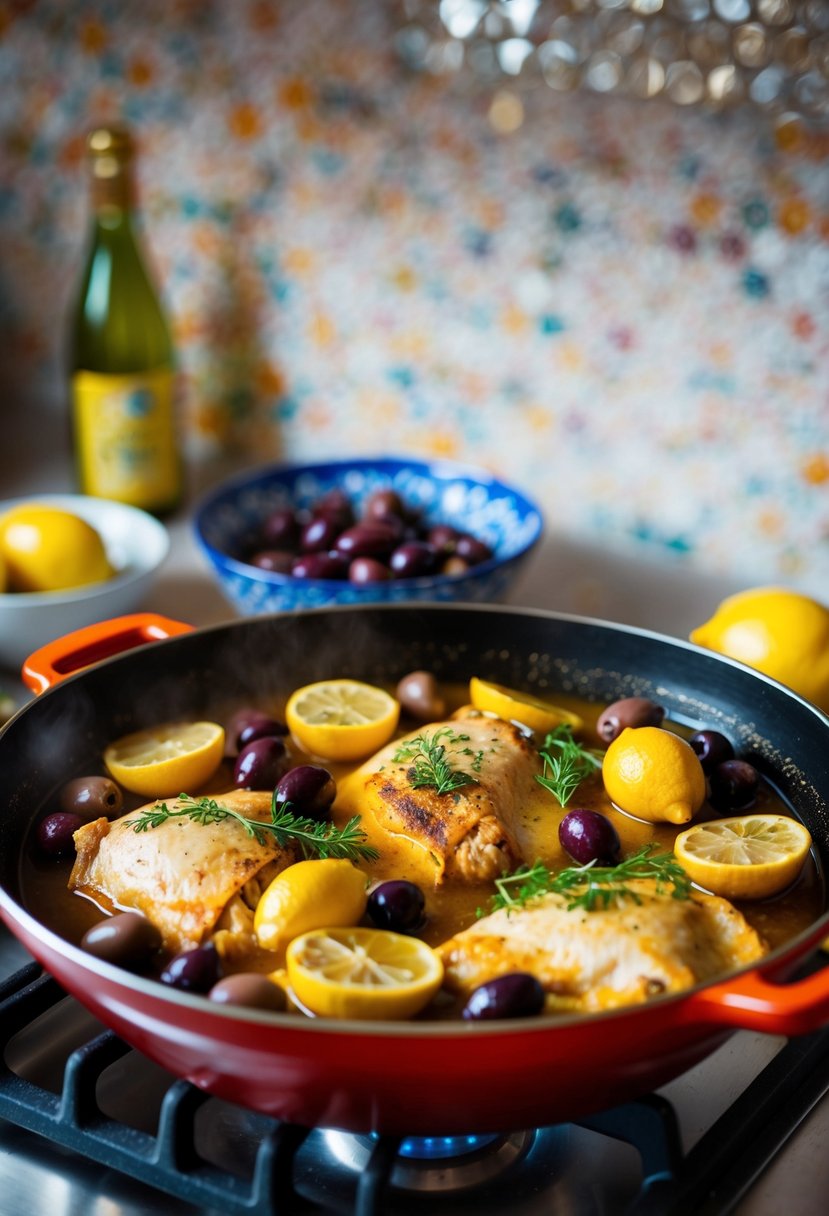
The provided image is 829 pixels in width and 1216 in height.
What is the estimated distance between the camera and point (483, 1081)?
80 centimetres

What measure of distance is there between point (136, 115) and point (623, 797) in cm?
160

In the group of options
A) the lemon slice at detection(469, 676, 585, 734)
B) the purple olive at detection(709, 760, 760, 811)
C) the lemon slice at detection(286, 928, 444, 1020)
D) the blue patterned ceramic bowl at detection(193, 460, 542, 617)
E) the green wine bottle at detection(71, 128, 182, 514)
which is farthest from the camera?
the green wine bottle at detection(71, 128, 182, 514)

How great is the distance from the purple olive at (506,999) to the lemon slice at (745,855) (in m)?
0.24

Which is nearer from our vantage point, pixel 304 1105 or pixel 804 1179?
pixel 304 1105

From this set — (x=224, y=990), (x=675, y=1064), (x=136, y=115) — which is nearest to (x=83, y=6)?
(x=136, y=115)

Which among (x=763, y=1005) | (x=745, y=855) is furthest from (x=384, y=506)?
(x=763, y=1005)

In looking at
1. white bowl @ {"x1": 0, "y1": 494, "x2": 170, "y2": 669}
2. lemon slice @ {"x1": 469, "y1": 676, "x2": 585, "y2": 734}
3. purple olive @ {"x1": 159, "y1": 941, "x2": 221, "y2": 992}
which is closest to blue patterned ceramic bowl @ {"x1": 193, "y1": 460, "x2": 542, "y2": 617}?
white bowl @ {"x1": 0, "y1": 494, "x2": 170, "y2": 669}

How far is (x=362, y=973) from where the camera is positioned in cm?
A: 92

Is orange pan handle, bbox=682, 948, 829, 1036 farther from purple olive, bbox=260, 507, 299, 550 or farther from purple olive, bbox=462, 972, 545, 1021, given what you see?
purple olive, bbox=260, 507, 299, 550

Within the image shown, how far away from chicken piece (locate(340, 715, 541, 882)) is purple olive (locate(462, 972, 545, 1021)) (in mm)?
215

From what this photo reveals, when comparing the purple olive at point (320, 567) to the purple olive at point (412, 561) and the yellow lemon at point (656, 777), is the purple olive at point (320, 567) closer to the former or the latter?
the purple olive at point (412, 561)

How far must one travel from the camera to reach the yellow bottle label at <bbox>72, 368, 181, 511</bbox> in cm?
195

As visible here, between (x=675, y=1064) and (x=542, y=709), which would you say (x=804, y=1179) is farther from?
(x=542, y=709)

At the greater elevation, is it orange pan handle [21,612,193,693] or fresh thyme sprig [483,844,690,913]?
orange pan handle [21,612,193,693]
